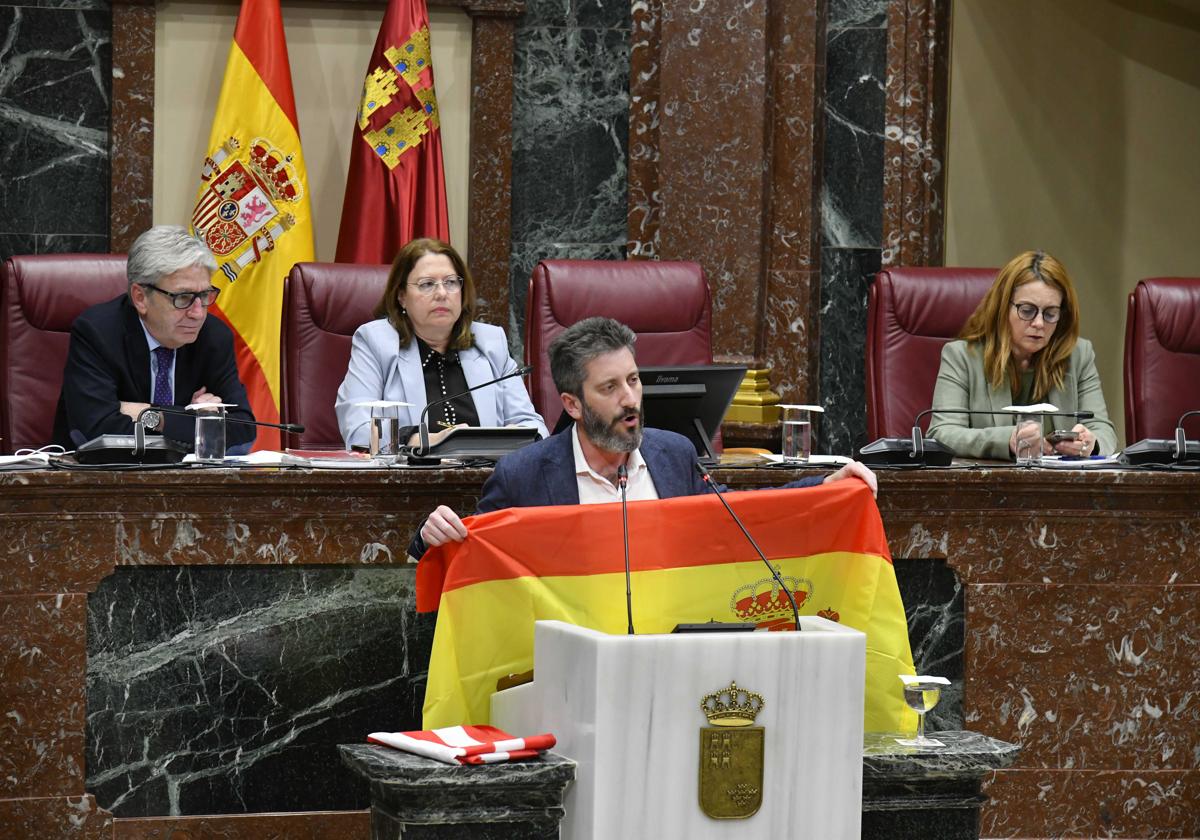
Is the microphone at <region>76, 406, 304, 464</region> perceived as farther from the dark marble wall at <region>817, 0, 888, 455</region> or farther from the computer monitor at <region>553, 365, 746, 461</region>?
the dark marble wall at <region>817, 0, 888, 455</region>

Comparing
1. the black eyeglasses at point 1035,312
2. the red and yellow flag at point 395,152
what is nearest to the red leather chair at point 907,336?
the black eyeglasses at point 1035,312

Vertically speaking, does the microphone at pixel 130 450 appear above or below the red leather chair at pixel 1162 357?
below

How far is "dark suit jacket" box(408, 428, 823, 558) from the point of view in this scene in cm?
297

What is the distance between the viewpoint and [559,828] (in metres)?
2.26

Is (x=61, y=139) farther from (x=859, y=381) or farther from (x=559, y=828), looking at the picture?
(x=559, y=828)

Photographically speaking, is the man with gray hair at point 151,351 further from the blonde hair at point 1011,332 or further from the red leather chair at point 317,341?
the blonde hair at point 1011,332

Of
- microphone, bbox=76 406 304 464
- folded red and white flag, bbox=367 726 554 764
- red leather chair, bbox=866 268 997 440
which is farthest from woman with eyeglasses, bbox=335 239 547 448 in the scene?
folded red and white flag, bbox=367 726 554 764

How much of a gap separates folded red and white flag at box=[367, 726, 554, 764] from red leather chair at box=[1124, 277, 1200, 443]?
273 cm

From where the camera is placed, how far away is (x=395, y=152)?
17.7ft

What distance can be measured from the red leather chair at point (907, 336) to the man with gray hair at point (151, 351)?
5.49 feet

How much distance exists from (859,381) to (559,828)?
3.55m

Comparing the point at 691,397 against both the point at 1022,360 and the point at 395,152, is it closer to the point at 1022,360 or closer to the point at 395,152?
the point at 1022,360

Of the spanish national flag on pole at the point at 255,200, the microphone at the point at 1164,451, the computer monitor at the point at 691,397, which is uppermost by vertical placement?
the spanish national flag on pole at the point at 255,200

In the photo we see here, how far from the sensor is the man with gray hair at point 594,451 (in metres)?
2.98
